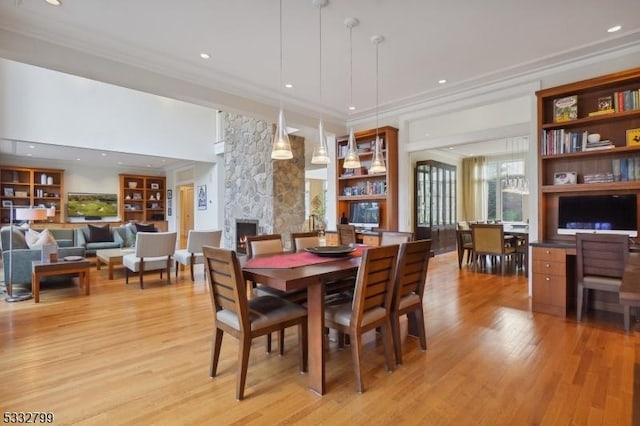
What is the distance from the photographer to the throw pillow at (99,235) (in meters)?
7.48

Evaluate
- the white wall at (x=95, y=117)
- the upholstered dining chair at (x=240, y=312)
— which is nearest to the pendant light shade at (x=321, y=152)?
the upholstered dining chair at (x=240, y=312)

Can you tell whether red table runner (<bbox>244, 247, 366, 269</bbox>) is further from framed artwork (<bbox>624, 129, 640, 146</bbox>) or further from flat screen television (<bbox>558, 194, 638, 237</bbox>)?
framed artwork (<bbox>624, 129, 640, 146</bbox>)

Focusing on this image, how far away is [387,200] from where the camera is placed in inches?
227

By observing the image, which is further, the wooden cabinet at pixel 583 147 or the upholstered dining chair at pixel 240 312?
the wooden cabinet at pixel 583 147

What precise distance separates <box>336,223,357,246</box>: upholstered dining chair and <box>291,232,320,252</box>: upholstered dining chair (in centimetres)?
150

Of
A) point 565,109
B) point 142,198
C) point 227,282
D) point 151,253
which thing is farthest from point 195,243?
point 142,198

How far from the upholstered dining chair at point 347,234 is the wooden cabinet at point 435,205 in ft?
10.1

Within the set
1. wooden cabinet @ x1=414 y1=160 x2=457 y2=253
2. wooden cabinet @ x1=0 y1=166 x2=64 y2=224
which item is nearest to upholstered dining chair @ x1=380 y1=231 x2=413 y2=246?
wooden cabinet @ x1=414 y1=160 x2=457 y2=253

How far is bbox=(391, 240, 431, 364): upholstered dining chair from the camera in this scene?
8.06ft

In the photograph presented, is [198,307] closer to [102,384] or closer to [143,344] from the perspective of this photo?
[143,344]

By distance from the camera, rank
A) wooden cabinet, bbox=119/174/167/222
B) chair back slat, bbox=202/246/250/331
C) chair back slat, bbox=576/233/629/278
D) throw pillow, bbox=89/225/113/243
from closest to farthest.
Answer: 1. chair back slat, bbox=202/246/250/331
2. chair back slat, bbox=576/233/629/278
3. throw pillow, bbox=89/225/113/243
4. wooden cabinet, bbox=119/174/167/222

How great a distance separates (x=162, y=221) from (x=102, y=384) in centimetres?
1072

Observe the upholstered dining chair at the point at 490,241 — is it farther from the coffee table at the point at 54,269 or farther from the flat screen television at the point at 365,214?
the coffee table at the point at 54,269

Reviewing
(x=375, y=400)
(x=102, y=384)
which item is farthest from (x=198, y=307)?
(x=375, y=400)
